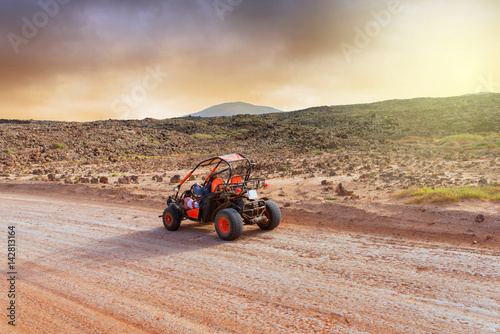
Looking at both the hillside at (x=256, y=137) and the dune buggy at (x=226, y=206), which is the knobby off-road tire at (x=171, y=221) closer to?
the dune buggy at (x=226, y=206)

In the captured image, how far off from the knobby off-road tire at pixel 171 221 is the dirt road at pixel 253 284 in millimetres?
370

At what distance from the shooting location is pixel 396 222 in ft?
29.0

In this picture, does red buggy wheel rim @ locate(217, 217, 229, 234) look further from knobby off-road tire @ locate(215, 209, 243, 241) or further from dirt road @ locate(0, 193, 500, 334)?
dirt road @ locate(0, 193, 500, 334)

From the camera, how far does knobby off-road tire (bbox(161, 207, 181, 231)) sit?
862 centimetres

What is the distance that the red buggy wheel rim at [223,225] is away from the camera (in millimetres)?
7531

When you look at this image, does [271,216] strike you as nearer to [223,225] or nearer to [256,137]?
[223,225]

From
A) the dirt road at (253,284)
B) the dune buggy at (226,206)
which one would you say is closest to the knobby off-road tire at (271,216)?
the dune buggy at (226,206)

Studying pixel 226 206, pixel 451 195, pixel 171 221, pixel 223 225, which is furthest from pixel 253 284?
pixel 451 195

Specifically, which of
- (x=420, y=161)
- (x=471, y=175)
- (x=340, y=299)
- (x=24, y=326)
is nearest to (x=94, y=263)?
(x=24, y=326)

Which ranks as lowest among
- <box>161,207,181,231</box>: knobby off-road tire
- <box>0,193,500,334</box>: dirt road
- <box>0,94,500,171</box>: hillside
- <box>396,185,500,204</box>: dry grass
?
<box>0,193,500,334</box>: dirt road

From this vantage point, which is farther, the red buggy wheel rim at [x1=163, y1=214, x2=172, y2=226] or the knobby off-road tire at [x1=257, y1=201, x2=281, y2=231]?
the red buggy wheel rim at [x1=163, y1=214, x2=172, y2=226]

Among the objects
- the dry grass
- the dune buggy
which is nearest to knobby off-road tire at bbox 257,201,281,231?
the dune buggy

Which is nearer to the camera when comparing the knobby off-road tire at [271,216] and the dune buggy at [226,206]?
the dune buggy at [226,206]

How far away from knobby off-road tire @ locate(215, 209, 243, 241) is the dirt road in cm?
24
